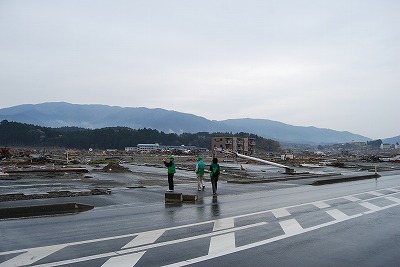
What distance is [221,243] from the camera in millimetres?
7883

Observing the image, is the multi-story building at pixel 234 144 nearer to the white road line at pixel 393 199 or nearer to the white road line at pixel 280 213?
the white road line at pixel 393 199

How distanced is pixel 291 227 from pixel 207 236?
241 centimetres

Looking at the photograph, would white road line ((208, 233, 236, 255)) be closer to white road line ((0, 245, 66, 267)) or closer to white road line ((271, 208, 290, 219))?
white road line ((0, 245, 66, 267))

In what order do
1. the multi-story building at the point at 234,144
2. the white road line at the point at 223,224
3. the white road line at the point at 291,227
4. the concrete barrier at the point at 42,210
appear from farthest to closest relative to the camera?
the multi-story building at the point at 234,144 → the concrete barrier at the point at 42,210 → the white road line at the point at 223,224 → the white road line at the point at 291,227

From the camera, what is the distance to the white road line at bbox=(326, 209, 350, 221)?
11.2 metres

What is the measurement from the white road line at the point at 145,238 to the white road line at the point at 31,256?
131 centimetres

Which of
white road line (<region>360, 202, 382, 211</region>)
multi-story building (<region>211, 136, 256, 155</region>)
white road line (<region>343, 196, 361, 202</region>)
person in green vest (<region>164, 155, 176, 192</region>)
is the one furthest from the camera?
multi-story building (<region>211, 136, 256, 155</region>)

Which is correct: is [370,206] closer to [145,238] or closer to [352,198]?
[352,198]

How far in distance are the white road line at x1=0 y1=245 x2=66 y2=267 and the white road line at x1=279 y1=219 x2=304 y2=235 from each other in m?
5.01

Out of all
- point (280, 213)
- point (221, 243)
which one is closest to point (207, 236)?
point (221, 243)

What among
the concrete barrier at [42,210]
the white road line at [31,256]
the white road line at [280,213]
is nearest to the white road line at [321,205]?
the white road line at [280,213]

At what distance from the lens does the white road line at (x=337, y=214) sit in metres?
11.2

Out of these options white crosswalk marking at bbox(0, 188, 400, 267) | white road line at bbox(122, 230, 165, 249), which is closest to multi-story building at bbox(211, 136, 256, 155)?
white crosswalk marking at bbox(0, 188, 400, 267)

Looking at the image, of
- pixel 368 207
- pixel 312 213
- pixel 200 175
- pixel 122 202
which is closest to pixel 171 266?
pixel 312 213
